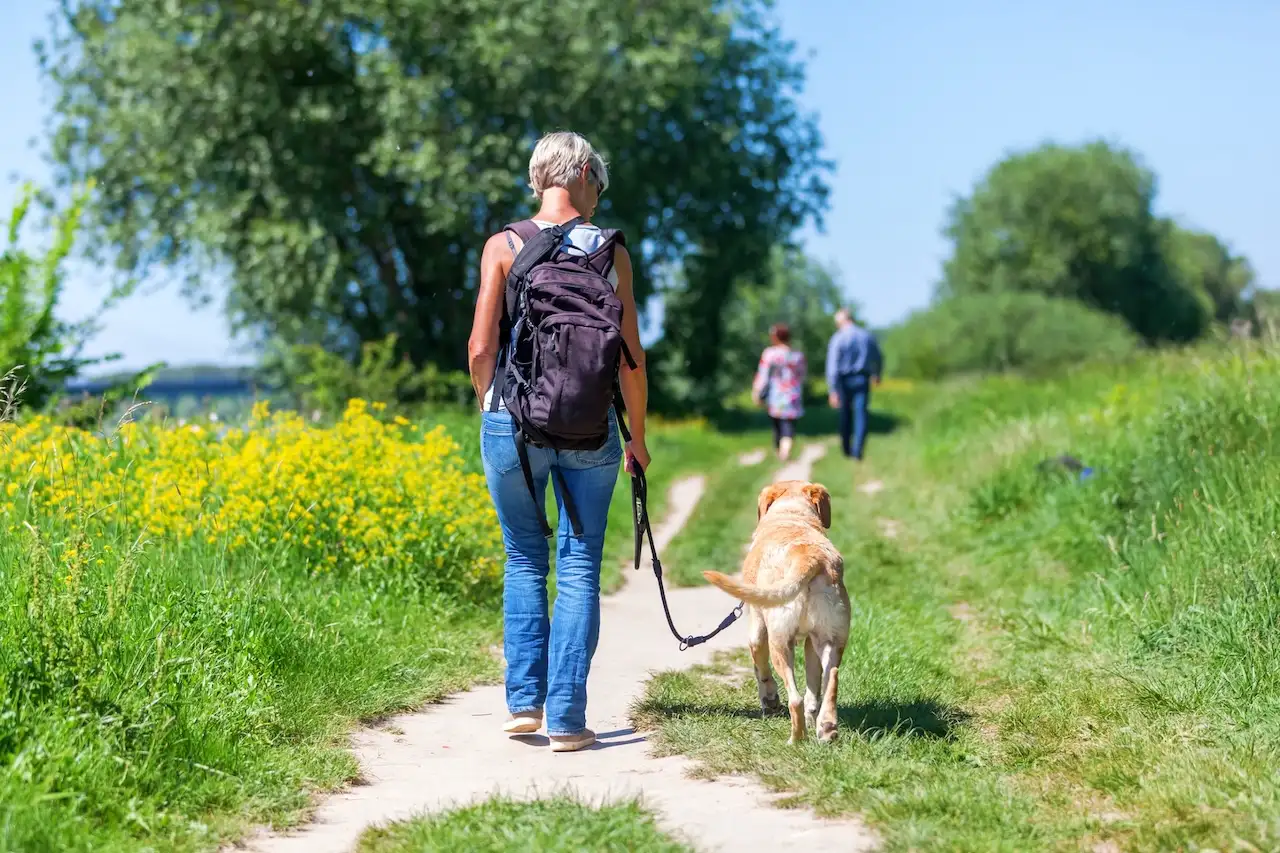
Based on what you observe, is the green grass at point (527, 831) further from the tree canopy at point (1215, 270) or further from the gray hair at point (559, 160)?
the tree canopy at point (1215, 270)

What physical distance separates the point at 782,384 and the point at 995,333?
3241cm

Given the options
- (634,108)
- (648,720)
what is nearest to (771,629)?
(648,720)

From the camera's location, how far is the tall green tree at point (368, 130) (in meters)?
20.5

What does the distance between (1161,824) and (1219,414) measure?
5861 millimetres

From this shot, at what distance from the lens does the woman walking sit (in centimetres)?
473

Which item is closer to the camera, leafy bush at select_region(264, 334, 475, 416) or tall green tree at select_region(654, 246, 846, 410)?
leafy bush at select_region(264, 334, 475, 416)

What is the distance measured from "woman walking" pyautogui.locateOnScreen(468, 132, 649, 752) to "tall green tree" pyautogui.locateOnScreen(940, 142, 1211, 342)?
55.8 meters

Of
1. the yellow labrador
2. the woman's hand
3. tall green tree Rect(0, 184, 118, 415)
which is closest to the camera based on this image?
the yellow labrador

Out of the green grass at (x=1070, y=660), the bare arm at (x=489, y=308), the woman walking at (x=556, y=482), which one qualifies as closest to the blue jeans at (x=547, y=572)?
the woman walking at (x=556, y=482)

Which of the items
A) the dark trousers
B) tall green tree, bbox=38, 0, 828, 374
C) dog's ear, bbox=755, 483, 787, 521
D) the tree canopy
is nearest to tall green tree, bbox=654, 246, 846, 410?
tall green tree, bbox=38, 0, 828, 374

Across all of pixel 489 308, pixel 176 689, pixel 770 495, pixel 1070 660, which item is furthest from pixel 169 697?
pixel 1070 660

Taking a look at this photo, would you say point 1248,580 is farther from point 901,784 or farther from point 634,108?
point 634,108

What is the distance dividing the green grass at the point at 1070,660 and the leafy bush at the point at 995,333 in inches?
1362

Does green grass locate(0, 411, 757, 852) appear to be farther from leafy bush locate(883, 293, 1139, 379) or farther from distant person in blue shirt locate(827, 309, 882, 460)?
leafy bush locate(883, 293, 1139, 379)
